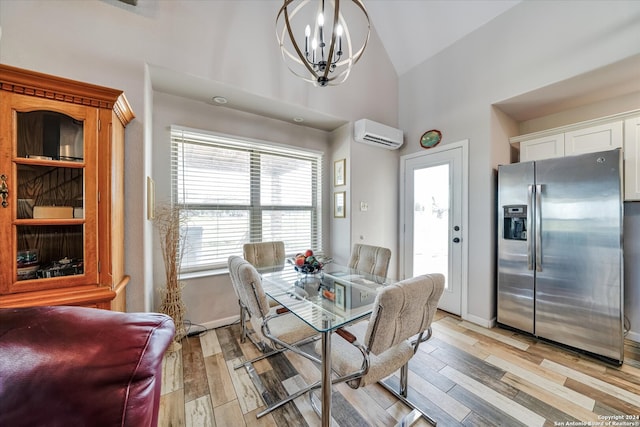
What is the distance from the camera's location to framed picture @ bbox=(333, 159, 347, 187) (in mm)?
3273

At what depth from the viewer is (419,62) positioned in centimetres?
339

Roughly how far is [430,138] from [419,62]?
1153 millimetres

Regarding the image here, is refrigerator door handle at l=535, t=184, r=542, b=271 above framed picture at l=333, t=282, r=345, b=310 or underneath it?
above

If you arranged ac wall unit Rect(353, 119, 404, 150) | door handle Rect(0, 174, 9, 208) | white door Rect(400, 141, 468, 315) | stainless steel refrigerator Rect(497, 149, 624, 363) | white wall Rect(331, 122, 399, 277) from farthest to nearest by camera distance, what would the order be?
white wall Rect(331, 122, 399, 277) → ac wall unit Rect(353, 119, 404, 150) → white door Rect(400, 141, 468, 315) → stainless steel refrigerator Rect(497, 149, 624, 363) → door handle Rect(0, 174, 9, 208)

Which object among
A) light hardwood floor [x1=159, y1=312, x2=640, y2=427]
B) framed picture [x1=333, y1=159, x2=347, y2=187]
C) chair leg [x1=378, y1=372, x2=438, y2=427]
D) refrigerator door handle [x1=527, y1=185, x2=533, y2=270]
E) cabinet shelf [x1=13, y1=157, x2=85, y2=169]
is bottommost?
light hardwood floor [x1=159, y1=312, x2=640, y2=427]

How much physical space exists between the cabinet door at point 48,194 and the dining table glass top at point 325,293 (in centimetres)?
124

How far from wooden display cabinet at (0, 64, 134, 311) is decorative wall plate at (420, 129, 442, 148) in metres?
3.27

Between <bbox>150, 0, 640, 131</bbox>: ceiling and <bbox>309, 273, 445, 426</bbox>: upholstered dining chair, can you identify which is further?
<bbox>150, 0, 640, 131</bbox>: ceiling

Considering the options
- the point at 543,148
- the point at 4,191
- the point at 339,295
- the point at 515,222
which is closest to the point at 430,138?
the point at 543,148

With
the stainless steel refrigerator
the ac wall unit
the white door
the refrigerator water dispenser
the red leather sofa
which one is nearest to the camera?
the red leather sofa

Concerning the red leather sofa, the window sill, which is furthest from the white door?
the red leather sofa

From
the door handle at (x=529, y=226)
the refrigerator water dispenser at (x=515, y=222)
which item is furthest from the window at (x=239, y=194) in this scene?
the door handle at (x=529, y=226)

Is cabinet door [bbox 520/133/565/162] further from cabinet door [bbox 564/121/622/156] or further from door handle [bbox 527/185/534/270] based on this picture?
door handle [bbox 527/185/534/270]

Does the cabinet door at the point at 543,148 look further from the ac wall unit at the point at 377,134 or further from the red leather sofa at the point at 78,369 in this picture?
the red leather sofa at the point at 78,369
